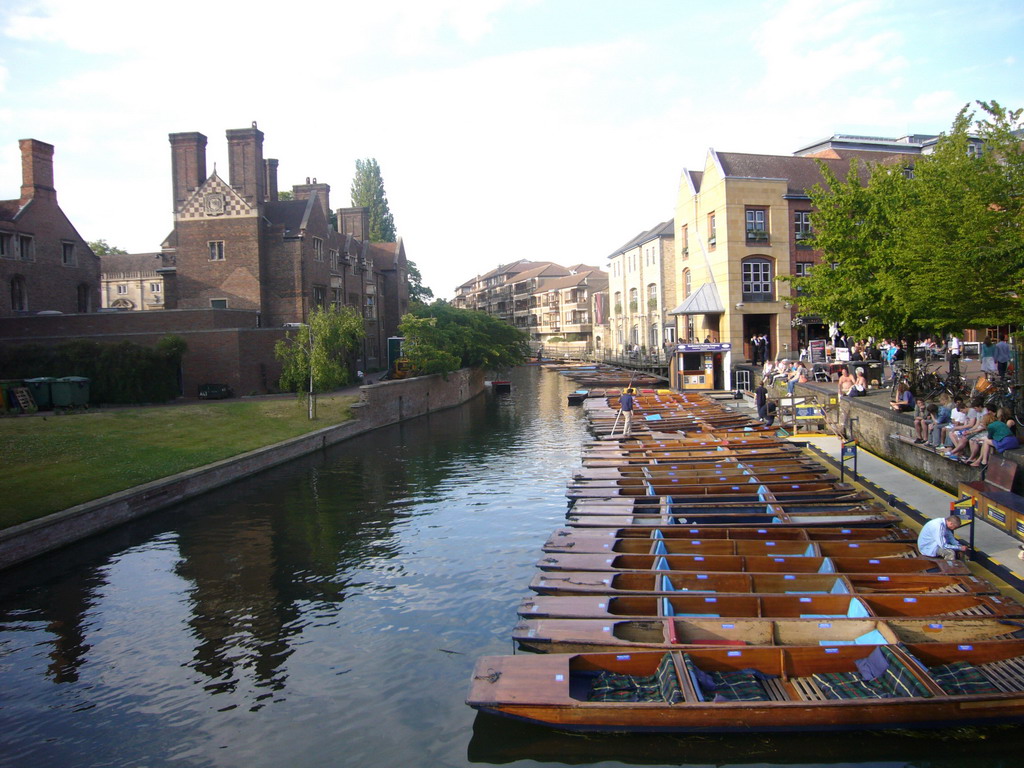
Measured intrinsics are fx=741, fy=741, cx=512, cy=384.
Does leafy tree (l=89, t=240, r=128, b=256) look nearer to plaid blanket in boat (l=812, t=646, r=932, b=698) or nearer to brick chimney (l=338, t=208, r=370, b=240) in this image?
brick chimney (l=338, t=208, r=370, b=240)

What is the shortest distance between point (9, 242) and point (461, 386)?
76.1ft

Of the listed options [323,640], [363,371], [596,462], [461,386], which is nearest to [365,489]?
[596,462]

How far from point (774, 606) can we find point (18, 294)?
122ft

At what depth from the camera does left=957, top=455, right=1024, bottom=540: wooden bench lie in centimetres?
1057

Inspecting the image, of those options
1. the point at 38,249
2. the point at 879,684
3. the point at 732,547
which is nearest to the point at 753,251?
the point at 732,547

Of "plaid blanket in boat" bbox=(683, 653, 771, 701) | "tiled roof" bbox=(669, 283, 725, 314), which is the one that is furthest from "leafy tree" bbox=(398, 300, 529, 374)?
"plaid blanket in boat" bbox=(683, 653, 771, 701)

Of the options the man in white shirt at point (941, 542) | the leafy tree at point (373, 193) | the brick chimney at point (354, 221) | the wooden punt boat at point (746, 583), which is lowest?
the wooden punt boat at point (746, 583)

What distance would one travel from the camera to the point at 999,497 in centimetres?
1110

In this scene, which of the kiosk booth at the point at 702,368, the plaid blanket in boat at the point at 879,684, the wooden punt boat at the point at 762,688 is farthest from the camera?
the kiosk booth at the point at 702,368

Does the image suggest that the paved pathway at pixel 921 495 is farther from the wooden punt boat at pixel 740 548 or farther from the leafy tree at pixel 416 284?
the leafy tree at pixel 416 284

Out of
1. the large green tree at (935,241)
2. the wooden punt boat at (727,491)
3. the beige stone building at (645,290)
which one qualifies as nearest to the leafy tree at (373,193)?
the beige stone building at (645,290)

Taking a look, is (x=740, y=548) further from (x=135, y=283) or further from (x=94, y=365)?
(x=135, y=283)

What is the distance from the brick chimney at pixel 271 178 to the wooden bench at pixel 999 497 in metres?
38.8

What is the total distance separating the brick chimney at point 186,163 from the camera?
37.7 m
